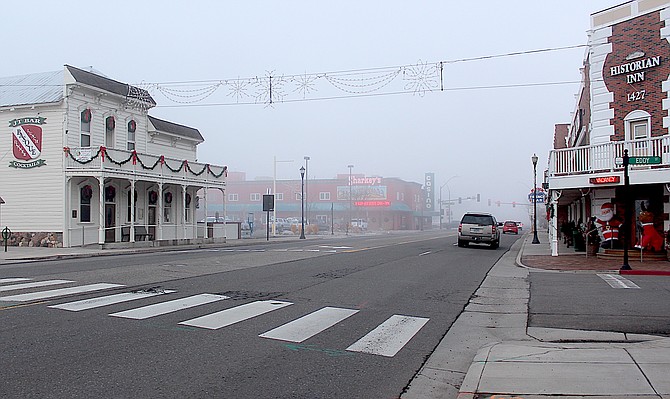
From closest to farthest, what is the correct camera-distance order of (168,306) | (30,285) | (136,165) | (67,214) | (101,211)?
1. (168,306)
2. (30,285)
3. (67,214)
4. (101,211)
5. (136,165)

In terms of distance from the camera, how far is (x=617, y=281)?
51.9ft

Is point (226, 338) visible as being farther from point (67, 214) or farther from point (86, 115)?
point (86, 115)

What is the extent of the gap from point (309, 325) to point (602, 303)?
5.94 m

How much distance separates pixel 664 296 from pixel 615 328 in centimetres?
425

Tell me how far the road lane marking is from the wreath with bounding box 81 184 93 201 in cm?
2394

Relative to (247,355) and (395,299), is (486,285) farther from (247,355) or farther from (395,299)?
(247,355)

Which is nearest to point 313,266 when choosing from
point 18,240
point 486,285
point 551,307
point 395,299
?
point 486,285

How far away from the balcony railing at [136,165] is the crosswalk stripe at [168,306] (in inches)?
769

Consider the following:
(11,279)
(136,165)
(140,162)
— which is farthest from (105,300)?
(140,162)

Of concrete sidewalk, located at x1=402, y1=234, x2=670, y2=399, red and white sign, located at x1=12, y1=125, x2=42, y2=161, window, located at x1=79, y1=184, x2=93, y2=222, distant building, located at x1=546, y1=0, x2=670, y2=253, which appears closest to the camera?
concrete sidewalk, located at x1=402, y1=234, x2=670, y2=399

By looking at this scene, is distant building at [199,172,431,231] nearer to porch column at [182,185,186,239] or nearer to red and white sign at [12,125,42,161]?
porch column at [182,185,186,239]

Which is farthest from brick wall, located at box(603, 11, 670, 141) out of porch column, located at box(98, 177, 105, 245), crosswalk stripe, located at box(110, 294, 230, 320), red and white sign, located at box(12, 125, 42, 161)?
red and white sign, located at box(12, 125, 42, 161)

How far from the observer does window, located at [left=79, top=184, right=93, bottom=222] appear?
30641 mm

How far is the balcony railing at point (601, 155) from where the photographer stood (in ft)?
66.9
